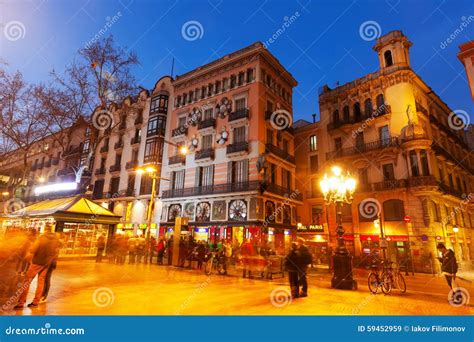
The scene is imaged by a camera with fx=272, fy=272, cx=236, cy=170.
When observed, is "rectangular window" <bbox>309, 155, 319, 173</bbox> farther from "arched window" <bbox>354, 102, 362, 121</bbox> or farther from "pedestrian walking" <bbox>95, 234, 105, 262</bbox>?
"pedestrian walking" <bbox>95, 234, 105, 262</bbox>

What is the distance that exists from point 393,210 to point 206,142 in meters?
17.1

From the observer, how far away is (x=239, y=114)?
2447cm

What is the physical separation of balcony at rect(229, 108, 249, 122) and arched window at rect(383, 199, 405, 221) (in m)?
13.7

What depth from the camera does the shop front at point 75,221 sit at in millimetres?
15266

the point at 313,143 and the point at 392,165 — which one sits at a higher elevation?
the point at 313,143

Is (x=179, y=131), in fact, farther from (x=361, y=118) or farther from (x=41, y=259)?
(x=41, y=259)

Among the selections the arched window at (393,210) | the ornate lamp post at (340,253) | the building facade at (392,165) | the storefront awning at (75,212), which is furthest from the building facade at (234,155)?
the ornate lamp post at (340,253)

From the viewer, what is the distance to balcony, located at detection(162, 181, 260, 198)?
22.2m

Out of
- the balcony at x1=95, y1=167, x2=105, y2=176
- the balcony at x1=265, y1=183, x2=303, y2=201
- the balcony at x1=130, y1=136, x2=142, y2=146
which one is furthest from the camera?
the balcony at x1=95, y1=167, x2=105, y2=176

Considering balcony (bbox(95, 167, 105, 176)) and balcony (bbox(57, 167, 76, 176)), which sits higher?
balcony (bbox(57, 167, 76, 176))

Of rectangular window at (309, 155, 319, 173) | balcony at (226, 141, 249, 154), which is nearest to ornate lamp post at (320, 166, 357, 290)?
balcony at (226, 141, 249, 154)

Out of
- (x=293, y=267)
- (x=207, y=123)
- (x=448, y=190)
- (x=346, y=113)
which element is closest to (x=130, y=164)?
(x=207, y=123)

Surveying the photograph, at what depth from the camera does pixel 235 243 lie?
860 inches

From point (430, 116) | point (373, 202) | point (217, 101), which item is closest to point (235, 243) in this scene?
point (373, 202)
